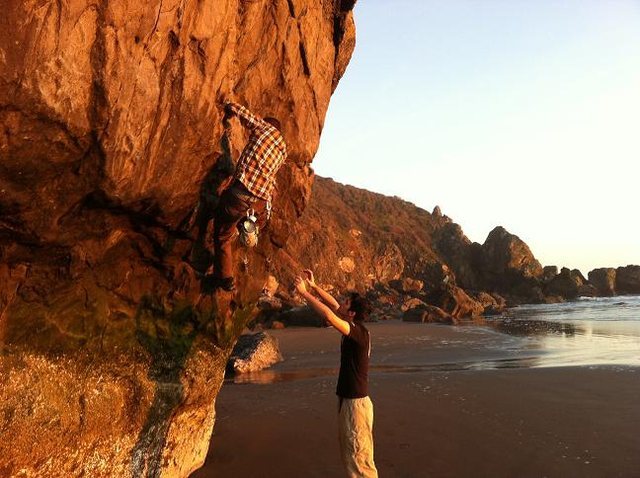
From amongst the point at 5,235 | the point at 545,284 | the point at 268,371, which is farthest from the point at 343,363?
the point at 545,284

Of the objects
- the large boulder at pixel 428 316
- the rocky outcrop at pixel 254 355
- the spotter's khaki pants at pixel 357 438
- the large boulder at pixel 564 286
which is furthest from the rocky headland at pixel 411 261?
the spotter's khaki pants at pixel 357 438

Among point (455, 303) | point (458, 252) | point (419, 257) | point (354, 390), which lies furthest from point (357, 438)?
point (458, 252)

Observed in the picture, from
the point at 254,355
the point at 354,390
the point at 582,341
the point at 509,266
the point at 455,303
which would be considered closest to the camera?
the point at 354,390

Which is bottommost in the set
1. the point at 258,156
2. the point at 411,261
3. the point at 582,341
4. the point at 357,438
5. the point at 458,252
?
the point at 582,341

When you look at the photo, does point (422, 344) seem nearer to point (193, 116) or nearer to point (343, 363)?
point (343, 363)

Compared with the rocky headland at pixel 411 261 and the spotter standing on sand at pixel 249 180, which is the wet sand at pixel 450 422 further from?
the rocky headland at pixel 411 261

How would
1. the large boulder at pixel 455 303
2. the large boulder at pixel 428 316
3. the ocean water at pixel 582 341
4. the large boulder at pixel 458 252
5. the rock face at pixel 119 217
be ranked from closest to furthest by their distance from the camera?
1. the rock face at pixel 119 217
2. the ocean water at pixel 582 341
3. the large boulder at pixel 428 316
4. the large boulder at pixel 455 303
5. the large boulder at pixel 458 252

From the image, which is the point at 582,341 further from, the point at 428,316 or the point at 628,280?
the point at 628,280

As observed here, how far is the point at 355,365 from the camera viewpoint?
17.4 ft

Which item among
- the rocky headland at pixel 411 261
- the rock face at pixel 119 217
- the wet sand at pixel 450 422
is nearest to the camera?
the rock face at pixel 119 217

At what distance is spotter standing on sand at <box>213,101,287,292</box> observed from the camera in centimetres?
555

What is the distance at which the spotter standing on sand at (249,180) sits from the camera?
219 inches

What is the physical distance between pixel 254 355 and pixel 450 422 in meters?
7.55

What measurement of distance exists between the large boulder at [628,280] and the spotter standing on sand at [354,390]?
79.9 metres
